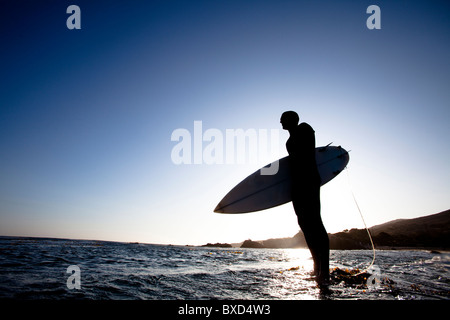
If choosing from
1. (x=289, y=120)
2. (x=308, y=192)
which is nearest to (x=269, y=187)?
(x=308, y=192)

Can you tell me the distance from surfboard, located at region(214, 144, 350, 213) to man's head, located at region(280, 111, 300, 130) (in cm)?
152

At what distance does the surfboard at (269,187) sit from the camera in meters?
6.21

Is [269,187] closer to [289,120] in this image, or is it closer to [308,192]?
[308,192]

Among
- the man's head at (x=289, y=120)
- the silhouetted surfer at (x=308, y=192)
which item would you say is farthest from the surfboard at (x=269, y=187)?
the man's head at (x=289, y=120)

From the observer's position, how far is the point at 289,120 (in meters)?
5.15

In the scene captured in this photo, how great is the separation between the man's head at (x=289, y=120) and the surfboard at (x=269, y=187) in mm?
1522
